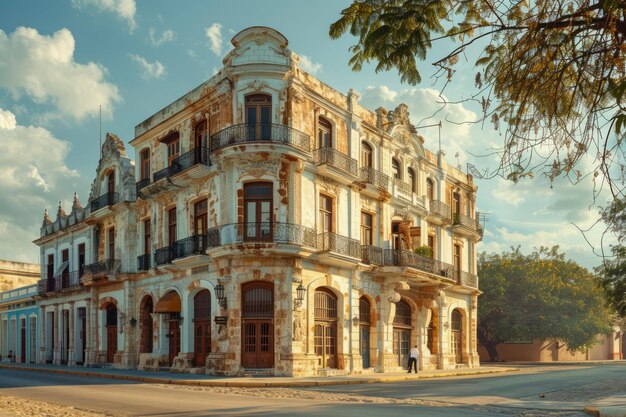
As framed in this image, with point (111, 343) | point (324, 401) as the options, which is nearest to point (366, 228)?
point (111, 343)

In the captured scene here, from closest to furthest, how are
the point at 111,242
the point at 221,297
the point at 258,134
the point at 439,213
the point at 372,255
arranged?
1. the point at 221,297
2. the point at 258,134
3. the point at 372,255
4. the point at 111,242
5. the point at 439,213

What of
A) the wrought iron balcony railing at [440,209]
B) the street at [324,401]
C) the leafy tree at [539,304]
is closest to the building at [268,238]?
the wrought iron balcony railing at [440,209]

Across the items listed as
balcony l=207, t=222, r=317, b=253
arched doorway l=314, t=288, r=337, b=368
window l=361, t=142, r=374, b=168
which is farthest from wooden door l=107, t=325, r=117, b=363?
window l=361, t=142, r=374, b=168

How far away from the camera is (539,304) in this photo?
52.8 m

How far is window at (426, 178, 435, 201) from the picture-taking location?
1492 inches

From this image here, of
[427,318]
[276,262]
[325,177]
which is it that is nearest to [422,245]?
[427,318]

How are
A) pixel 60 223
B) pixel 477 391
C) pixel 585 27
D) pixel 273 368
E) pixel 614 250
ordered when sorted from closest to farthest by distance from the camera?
1. pixel 585 27
2. pixel 477 391
3. pixel 273 368
4. pixel 614 250
5. pixel 60 223

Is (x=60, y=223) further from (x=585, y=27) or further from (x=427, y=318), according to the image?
(x=585, y=27)

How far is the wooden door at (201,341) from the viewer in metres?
28.4

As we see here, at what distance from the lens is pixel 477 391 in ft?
67.2

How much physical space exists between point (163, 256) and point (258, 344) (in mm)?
7334

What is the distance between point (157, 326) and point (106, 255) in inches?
276

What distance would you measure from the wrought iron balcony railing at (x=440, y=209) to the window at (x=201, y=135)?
13721mm

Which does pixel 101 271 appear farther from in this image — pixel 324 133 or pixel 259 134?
pixel 324 133
